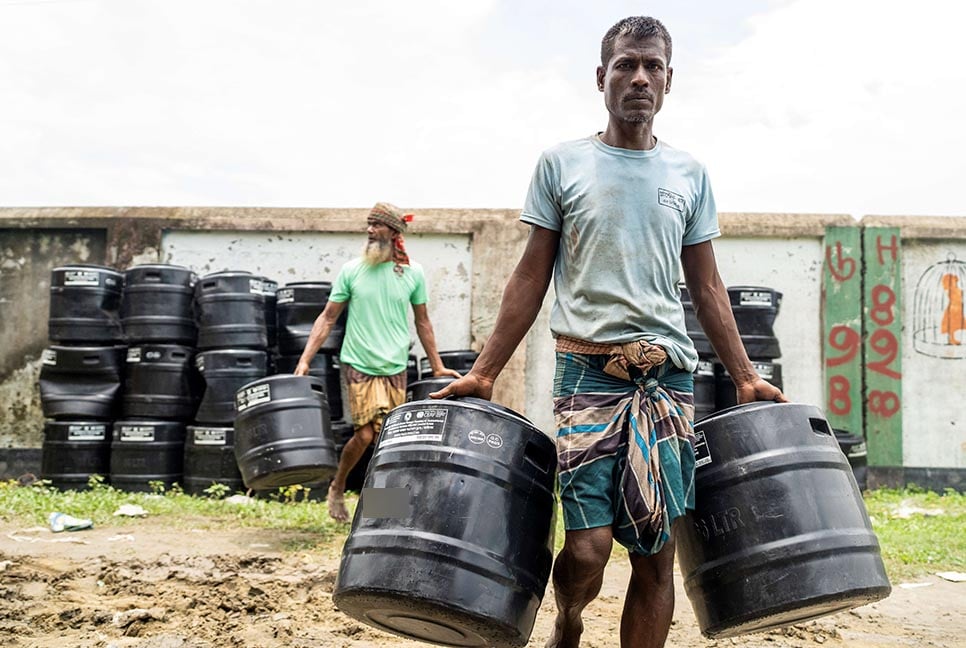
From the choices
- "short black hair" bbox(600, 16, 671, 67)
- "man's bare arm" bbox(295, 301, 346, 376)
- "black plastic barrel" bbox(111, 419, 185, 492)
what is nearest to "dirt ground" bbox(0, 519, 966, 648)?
"man's bare arm" bbox(295, 301, 346, 376)

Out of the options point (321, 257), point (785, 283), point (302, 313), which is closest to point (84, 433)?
point (302, 313)

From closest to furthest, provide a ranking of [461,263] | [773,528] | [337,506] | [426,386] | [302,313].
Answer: [773,528]
[337,506]
[426,386]
[302,313]
[461,263]

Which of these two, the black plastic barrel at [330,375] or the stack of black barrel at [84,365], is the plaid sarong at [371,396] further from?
the stack of black barrel at [84,365]

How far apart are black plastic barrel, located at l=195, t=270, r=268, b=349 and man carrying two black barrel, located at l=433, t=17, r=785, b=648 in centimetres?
476

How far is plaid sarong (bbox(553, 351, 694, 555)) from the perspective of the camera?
7.72ft

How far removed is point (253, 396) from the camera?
504cm

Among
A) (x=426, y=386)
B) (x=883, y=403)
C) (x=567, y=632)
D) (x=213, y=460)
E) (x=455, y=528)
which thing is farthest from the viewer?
(x=883, y=403)

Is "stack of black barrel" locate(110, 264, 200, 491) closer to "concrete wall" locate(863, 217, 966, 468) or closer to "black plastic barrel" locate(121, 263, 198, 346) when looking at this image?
"black plastic barrel" locate(121, 263, 198, 346)

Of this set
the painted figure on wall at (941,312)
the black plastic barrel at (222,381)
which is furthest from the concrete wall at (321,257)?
the painted figure on wall at (941,312)

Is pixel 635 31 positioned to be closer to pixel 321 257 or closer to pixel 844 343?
pixel 321 257

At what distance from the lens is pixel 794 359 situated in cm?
771

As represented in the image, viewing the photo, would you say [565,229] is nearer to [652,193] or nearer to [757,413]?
[652,193]

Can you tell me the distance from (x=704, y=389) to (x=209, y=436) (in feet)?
13.9

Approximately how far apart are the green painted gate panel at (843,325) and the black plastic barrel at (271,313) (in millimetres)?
5225
